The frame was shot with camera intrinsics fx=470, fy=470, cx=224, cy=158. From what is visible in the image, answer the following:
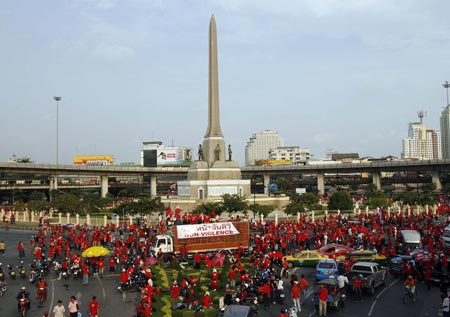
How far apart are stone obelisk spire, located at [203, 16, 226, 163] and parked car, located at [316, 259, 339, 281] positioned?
37.8m

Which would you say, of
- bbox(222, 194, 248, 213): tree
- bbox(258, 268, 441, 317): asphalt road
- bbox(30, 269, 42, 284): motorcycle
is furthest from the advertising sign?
bbox(222, 194, 248, 213): tree

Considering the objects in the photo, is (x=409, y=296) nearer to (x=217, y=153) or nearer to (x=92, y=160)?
(x=217, y=153)

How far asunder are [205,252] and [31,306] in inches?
383

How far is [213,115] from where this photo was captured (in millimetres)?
56844

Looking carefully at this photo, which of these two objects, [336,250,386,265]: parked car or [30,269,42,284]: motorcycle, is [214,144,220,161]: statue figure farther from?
[30,269,42,284]: motorcycle

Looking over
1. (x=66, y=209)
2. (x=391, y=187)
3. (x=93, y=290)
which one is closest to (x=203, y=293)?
(x=93, y=290)

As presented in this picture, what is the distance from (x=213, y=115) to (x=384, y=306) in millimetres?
41886

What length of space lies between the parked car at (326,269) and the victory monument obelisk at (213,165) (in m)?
36.0

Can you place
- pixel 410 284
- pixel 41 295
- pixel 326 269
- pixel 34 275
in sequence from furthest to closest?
pixel 34 275, pixel 326 269, pixel 41 295, pixel 410 284

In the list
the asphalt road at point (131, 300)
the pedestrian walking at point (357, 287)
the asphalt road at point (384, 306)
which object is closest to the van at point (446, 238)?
the asphalt road at point (131, 300)

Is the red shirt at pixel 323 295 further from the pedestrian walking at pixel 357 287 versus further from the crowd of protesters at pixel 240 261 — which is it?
the pedestrian walking at pixel 357 287

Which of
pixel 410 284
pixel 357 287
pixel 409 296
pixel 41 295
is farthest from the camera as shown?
pixel 41 295

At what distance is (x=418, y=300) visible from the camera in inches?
698

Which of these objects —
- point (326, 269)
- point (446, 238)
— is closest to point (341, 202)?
point (446, 238)
